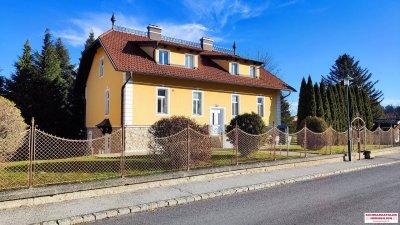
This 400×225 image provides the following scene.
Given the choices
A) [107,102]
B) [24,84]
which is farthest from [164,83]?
[24,84]

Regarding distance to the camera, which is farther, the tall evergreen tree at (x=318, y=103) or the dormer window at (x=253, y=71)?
the tall evergreen tree at (x=318, y=103)

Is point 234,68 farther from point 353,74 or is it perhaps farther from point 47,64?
point 353,74

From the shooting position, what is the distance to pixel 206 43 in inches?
1131

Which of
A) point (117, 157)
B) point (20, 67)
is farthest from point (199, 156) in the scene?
point (20, 67)

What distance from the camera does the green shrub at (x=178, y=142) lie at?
11.3 metres

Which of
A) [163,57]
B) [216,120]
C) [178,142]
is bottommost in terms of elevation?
[178,142]

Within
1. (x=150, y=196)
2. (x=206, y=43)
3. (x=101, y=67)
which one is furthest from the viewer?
(x=206, y=43)

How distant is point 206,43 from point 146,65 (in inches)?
348

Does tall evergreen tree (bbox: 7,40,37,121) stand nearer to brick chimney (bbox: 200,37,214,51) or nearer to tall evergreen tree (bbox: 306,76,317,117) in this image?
brick chimney (bbox: 200,37,214,51)

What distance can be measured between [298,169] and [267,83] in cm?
1479

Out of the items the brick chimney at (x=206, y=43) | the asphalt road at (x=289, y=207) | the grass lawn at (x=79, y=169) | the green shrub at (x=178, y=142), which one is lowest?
the asphalt road at (x=289, y=207)

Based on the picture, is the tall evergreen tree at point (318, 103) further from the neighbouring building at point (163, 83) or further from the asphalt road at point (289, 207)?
the asphalt road at point (289, 207)

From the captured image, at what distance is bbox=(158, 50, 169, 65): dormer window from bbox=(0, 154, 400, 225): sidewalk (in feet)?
39.5

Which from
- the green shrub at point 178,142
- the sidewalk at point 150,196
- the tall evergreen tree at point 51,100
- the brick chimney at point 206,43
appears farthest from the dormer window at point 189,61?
the sidewalk at point 150,196
